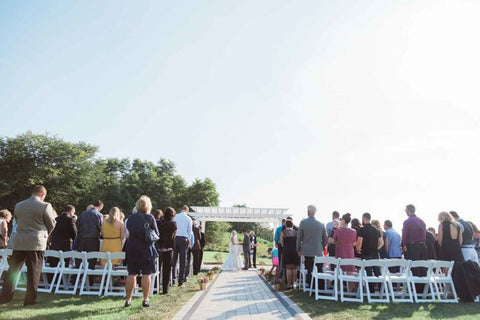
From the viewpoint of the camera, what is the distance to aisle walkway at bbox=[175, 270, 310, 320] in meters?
5.61

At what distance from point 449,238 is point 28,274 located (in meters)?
8.03

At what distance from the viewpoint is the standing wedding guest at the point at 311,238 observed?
820 centimetres

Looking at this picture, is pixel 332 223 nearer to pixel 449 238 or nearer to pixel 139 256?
pixel 449 238

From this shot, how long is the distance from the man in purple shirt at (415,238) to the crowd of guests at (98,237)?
5174 mm

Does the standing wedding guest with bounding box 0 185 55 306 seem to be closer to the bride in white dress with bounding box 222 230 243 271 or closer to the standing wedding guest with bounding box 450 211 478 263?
the standing wedding guest with bounding box 450 211 478 263

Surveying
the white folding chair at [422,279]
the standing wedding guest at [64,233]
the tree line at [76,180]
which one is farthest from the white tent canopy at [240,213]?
the tree line at [76,180]

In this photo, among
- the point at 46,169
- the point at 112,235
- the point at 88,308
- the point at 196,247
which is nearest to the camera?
the point at 88,308

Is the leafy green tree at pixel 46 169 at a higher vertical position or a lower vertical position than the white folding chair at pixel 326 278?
higher

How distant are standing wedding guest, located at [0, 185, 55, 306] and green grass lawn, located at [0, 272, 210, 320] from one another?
0.24 m

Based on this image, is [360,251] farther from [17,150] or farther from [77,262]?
[17,150]

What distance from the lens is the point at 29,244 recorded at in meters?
6.03

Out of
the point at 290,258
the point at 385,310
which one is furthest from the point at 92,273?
the point at 385,310

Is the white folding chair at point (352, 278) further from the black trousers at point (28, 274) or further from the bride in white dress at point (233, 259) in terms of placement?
the bride in white dress at point (233, 259)

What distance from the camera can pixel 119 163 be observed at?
57562mm
